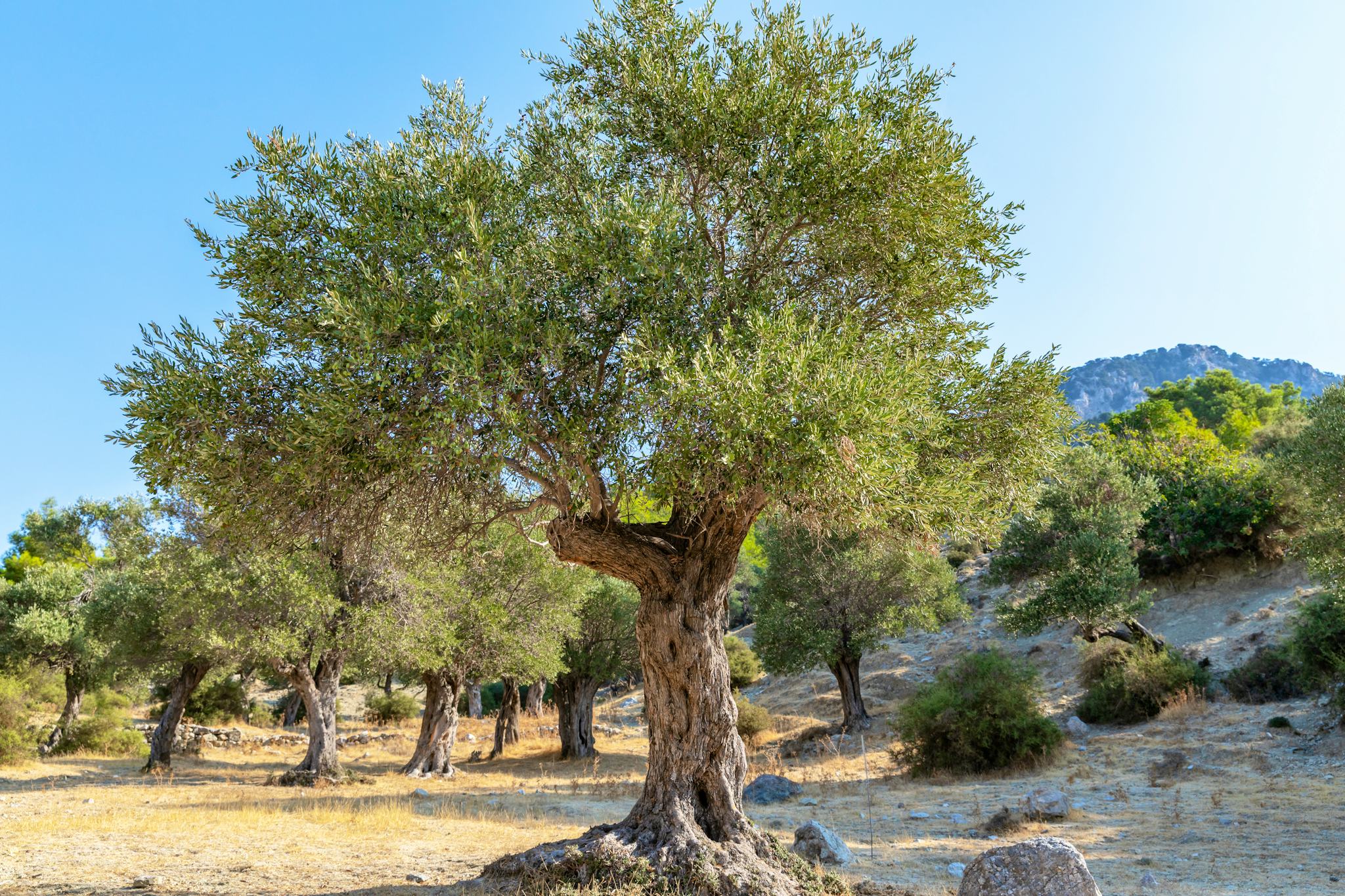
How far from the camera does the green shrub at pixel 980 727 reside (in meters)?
21.9

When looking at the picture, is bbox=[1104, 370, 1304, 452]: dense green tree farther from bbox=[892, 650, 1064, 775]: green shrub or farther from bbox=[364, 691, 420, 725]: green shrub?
bbox=[364, 691, 420, 725]: green shrub

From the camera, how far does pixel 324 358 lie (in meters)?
8.59

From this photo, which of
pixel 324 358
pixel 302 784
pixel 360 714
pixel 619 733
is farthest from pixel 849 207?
pixel 360 714

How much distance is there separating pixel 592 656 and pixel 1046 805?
74.0 feet

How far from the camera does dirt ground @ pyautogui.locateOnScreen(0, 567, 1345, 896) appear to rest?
11164 millimetres

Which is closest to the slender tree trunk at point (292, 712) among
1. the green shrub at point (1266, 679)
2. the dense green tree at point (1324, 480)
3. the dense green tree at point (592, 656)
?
the dense green tree at point (592, 656)

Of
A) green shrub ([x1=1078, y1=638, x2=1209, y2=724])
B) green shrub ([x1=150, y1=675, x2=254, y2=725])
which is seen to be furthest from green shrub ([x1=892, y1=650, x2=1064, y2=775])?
green shrub ([x1=150, y1=675, x2=254, y2=725])

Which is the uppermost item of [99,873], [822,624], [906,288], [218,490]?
[906,288]

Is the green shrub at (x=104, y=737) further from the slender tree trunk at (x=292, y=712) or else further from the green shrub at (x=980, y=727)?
the green shrub at (x=980, y=727)

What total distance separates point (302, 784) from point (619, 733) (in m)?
21.3

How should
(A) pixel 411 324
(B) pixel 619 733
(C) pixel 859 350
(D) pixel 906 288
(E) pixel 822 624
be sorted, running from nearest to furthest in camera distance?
(A) pixel 411 324 → (C) pixel 859 350 → (D) pixel 906 288 → (E) pixel 822 624 → (B) pixel 619 733

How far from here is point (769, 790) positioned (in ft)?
67.4

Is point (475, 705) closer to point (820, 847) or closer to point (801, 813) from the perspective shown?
point (801, 813)

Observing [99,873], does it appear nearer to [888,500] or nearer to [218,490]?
[218,490]
